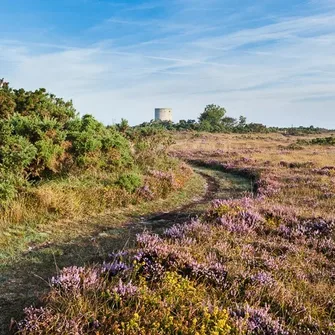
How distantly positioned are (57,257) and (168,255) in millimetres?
2697

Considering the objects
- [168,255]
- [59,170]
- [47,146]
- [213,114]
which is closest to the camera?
[168,255]

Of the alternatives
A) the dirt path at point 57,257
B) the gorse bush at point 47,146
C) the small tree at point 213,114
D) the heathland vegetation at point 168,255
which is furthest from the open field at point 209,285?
the small tree at point 213,114

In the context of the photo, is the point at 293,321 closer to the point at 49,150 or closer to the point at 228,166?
the point at 49,150

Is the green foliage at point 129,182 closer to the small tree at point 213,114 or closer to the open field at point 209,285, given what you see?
the open field at point 209,285

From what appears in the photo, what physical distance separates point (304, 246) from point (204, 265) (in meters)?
2.97

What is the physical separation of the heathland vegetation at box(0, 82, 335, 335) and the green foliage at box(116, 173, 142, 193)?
0.04m

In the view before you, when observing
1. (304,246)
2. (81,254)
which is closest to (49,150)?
(81,254)

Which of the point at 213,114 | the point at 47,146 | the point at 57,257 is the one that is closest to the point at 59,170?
the point at 47,146

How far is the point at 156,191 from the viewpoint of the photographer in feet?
46.0

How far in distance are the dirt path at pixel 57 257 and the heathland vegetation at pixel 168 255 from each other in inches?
6.7

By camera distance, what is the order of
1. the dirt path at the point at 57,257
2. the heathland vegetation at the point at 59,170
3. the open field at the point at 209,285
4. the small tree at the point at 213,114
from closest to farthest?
the open field at the point at 209,285 < the dirt path at the point at 57,257 < the heathland vegetation at the point at 59,170 < the small tree at the point at 213,114

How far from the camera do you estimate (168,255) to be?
5.81m

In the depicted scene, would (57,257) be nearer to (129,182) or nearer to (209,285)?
(209,285)

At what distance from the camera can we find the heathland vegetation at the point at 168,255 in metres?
4.14
